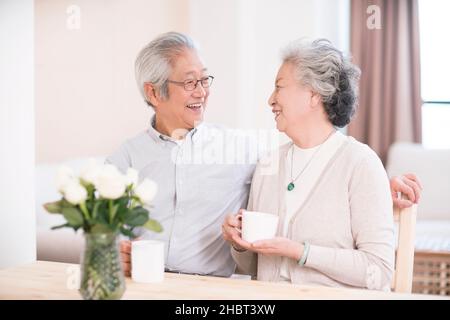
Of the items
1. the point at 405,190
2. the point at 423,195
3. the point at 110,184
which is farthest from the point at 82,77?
the point at 423,195

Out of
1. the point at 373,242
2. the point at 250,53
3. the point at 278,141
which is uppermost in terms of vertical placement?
the point at 250,53

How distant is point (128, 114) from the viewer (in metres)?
1.84

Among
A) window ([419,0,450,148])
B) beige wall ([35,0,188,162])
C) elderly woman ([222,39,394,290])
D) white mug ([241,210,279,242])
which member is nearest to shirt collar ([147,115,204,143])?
beige wall ([35,0,188,162])

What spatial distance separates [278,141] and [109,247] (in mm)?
734

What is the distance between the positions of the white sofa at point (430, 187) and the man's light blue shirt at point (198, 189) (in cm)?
80

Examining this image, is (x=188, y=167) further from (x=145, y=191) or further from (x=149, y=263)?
(x=145, y=191)

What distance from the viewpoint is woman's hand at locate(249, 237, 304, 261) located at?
4.42ft

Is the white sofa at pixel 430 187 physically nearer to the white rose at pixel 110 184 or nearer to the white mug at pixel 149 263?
the white mug at pixel 149 263

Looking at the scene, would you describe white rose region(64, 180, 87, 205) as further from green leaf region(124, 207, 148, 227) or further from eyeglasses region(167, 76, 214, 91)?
eyeglasses region(167, 76, 214, 91)

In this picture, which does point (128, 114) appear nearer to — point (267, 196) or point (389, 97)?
point (267, 196)

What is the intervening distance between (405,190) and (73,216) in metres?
0.84

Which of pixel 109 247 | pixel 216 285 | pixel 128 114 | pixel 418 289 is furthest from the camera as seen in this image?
pixel 418 289

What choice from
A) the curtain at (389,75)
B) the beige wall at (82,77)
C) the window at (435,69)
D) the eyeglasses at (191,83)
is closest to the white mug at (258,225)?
the eyeglasses at (191,83)
